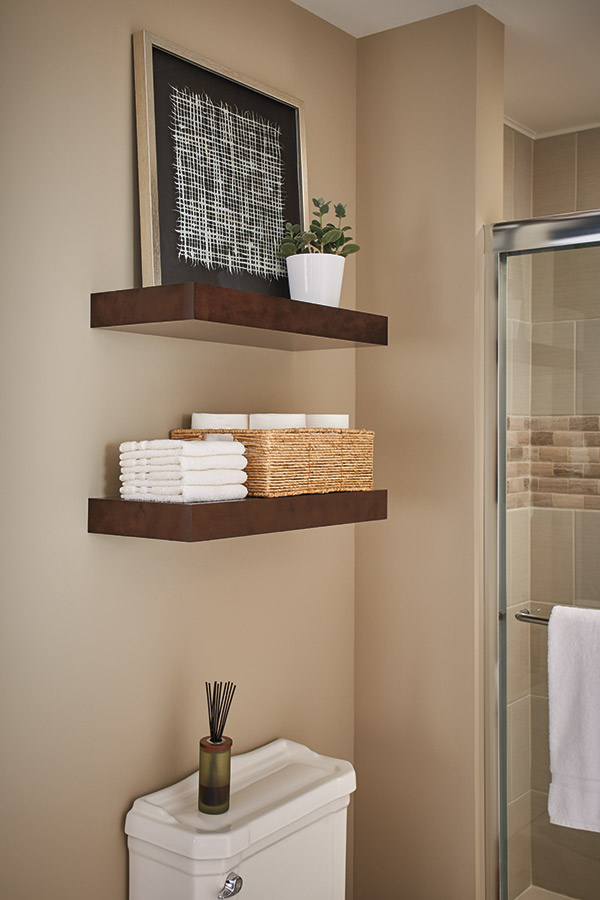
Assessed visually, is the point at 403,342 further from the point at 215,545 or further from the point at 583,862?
the point at 583,862

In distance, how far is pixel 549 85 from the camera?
263 cm

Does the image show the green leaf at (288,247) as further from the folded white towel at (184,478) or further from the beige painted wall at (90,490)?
the folded white towel at (184,478)

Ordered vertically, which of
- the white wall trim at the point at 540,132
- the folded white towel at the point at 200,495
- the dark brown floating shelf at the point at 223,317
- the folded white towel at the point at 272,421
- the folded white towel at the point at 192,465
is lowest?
the folded white towel at the point at 200,495

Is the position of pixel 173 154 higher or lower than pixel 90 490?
higher

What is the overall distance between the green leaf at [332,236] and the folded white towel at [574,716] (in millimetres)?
993

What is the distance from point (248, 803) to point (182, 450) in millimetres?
766

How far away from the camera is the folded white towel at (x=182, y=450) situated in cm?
156

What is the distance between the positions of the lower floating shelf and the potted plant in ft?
1.44

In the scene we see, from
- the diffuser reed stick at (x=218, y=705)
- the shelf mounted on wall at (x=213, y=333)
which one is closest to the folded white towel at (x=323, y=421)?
the shelf mounted on wall at (x=213, y=333)

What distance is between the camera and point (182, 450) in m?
1.55

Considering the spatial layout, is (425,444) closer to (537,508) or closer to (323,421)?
(537,508)

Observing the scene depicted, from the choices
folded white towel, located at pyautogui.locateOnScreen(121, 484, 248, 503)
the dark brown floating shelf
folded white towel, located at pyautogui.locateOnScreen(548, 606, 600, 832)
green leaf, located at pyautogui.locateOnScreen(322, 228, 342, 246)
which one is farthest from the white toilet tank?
green leaf, located at pyautogui.locateOnScreen(322, 228, 342, 246)

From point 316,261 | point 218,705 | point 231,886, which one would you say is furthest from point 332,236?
point 231,886

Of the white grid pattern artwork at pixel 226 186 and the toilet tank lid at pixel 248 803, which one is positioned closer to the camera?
the toilet tank lid at pixel 248 803
